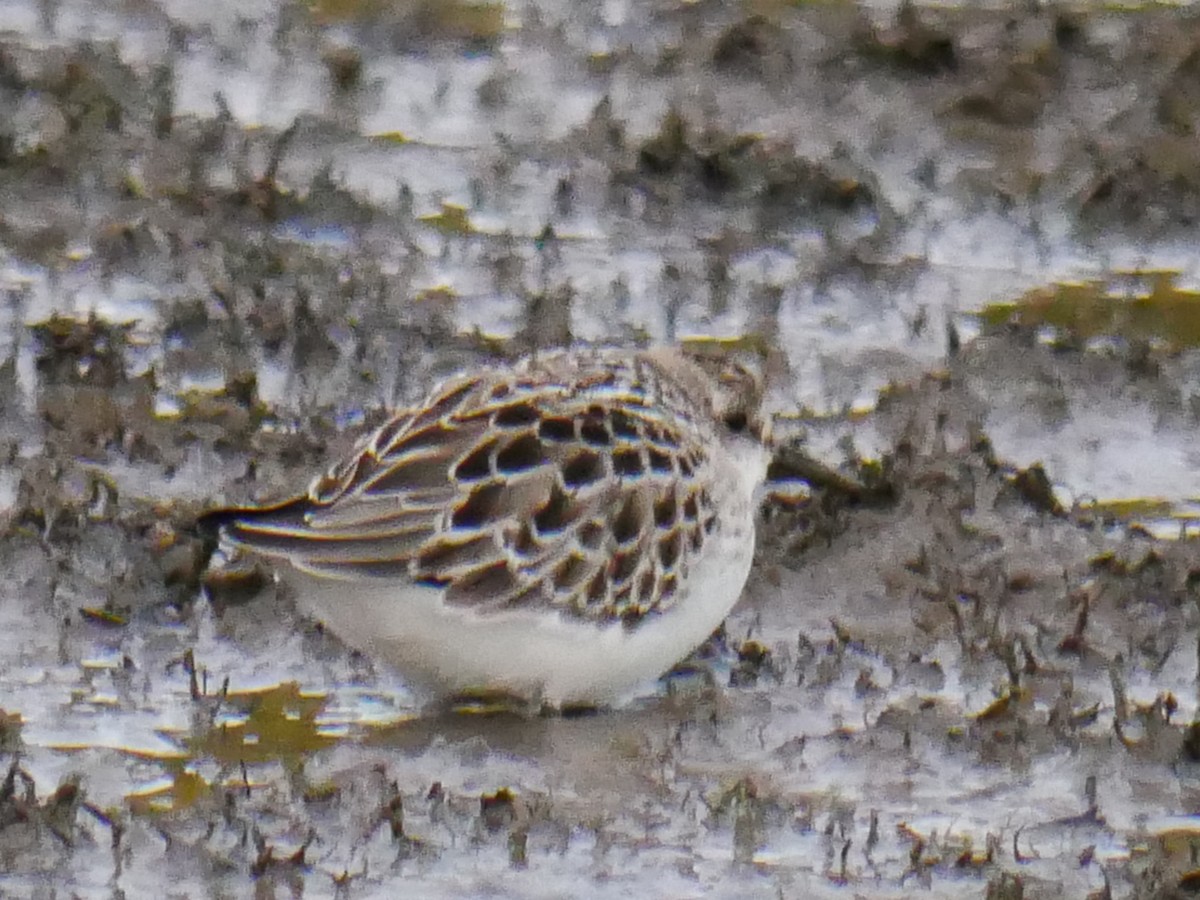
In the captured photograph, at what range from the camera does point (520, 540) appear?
6.95 m

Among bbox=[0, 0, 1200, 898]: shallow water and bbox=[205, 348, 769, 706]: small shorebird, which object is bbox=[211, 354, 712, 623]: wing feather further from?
bbox=[0, 0, 1200, 898]: shallow water

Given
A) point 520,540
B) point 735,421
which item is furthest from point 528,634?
point 735,421

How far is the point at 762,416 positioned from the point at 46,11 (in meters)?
6.46

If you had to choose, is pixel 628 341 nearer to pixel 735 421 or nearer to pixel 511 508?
pixel 735 421

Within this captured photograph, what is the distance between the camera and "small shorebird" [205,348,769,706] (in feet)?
22.3

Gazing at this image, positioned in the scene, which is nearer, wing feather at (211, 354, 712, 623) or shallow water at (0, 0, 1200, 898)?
shallow water at (0, 0, 1200, 898)

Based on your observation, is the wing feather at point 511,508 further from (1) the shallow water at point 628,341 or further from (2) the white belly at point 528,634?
(1) the shallow water at point 628,341

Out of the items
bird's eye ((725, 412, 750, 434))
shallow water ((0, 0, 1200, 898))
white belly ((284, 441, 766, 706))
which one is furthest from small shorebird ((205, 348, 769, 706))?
bird's eye ((725, 412, 750, 434))

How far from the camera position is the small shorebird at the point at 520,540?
22.3 feet

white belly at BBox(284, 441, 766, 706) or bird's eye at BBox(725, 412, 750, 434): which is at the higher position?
bird's eye at BBox(725, 412, 750, 434)

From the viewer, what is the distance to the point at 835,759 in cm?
694

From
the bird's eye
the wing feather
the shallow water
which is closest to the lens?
the shallow water

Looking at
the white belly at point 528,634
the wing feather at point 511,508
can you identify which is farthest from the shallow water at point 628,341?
the wing feather at point 511,508

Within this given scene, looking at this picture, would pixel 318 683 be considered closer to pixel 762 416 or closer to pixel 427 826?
pixel 427 826
